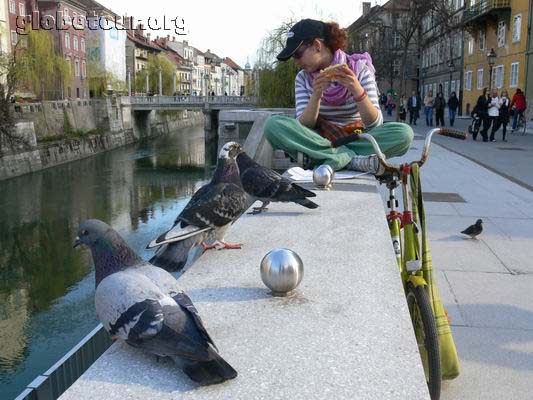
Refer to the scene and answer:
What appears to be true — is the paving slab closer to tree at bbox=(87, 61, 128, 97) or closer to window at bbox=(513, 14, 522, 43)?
window at bbox=(513, 14, 522, 43)

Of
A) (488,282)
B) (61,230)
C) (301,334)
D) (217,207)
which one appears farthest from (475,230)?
(61,230)

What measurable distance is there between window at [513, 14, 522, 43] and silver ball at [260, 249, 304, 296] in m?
28.9

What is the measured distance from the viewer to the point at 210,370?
1.51 m

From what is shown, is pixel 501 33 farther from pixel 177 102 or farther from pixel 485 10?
pixel 177 102

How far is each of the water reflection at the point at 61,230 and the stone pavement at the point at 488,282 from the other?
6.94m

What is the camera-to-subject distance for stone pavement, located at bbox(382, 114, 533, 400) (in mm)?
2539

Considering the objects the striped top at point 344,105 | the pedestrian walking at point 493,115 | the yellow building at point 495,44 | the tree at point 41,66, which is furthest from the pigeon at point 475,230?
the tree at point 41,66

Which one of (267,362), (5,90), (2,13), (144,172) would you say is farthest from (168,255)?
(2,13)

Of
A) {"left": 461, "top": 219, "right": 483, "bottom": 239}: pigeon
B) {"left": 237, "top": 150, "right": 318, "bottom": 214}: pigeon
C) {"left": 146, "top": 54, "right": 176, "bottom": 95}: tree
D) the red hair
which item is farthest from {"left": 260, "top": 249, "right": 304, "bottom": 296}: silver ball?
{"left": 146, "top": 54, "right": 176, "bottom": 95}: tree

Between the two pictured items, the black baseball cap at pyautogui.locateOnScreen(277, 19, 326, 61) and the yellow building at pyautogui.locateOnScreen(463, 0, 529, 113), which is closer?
the black baseball cap at pyautogui.locateOnScreen(277, 19, 326, 61)

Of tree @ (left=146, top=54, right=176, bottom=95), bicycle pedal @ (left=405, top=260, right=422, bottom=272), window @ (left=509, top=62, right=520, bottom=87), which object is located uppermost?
tree @ (left=146, top=54, right=176, bottom=95)

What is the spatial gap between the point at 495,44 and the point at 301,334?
107ft

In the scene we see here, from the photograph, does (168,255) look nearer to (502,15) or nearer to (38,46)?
(502,15)

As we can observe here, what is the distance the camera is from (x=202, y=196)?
2.82 m
